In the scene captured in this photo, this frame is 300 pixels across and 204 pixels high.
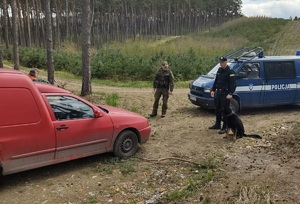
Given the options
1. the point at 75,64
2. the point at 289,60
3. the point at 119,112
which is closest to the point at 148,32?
the point at 75,64

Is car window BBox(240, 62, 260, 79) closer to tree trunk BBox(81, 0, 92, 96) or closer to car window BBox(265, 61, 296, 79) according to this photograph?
car window BBox(265, 61, 296, 79)

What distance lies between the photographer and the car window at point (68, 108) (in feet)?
19.2

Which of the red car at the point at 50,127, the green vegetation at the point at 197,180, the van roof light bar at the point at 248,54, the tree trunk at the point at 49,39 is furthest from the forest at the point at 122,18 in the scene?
the green vegetation at the point at 197,180

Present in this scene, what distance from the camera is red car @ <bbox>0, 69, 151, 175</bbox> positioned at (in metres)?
5.16

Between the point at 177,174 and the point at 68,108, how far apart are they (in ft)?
7.67

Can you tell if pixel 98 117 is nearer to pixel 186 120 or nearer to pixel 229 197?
pixel 229 197

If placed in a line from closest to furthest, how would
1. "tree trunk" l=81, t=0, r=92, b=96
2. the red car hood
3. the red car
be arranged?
1. the red car
2. the red car hood
3. "tree trunk" l=81, t=0, r=92, b=96

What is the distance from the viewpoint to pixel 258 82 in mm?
10562

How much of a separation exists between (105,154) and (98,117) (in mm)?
1075

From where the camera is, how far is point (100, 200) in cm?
507

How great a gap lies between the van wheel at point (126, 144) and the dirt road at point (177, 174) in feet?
0.55

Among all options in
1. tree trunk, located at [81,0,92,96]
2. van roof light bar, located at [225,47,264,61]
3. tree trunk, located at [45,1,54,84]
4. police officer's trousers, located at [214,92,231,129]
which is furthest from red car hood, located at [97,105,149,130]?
tree trunk, located at [45,1,54,84]

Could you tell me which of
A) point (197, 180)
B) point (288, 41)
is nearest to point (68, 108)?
point (197, 180)

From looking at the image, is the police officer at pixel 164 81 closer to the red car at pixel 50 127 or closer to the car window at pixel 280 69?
the car window at pixel 280 69
